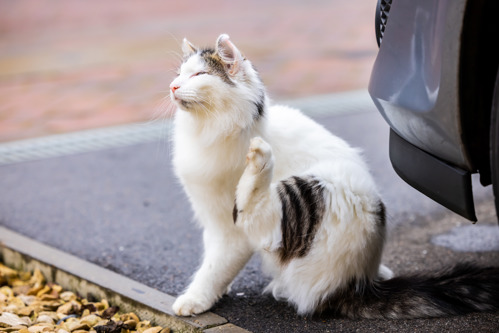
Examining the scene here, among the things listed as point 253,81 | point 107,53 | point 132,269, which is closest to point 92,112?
point 107,53

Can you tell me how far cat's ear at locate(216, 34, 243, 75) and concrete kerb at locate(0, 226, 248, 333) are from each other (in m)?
Answer: 1.07

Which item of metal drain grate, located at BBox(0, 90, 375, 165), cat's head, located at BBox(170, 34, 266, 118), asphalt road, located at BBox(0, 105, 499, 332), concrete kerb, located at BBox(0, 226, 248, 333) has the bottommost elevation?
metal drain grate, located at BBox(0, 90, 375, 165)

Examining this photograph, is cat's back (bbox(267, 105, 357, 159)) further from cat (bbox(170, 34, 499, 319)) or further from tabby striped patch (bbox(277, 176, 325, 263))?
tabby striped patch (bbox(277, 176, 325, 263))

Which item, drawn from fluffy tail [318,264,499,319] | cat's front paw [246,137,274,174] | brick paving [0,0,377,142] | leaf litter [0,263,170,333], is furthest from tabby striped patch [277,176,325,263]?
brick paving [0,0,377,142]

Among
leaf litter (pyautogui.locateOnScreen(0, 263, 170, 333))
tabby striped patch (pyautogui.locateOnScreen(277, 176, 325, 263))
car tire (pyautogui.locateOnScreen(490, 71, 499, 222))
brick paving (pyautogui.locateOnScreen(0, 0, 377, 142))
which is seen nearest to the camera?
car tire (pyautogui.locateOnScreen(490, 71, 499, 222))

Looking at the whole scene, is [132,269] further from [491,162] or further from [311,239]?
[491,162]

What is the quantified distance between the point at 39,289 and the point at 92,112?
417 cm

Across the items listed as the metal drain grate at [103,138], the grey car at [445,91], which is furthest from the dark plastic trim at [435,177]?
the metal drain grate at [103,138]

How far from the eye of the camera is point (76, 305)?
125 inches

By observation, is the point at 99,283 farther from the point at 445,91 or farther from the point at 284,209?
the point at 445,91

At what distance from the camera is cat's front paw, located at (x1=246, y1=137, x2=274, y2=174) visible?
2.53 metres

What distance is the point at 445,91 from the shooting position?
86.4 inches

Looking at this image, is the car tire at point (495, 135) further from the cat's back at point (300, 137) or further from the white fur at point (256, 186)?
the cat's back at point (300, 137)

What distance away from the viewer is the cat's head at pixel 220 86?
8.80 feet
